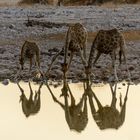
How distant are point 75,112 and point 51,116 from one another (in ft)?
1.95

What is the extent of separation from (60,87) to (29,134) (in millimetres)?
4632

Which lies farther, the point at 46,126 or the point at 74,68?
the point at 74,68

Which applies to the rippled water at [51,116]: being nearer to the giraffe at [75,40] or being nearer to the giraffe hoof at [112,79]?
the giraffe hoof at [112,79]

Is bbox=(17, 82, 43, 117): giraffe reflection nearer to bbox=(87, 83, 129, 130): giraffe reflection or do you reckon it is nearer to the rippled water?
the rippled water

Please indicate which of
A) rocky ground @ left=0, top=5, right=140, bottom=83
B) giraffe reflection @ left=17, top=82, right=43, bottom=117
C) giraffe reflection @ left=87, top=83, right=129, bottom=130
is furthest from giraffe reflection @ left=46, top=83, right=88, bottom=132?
rocky ground @ left=0, top=5, right=140, bottom=83

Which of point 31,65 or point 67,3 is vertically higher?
point 31,65

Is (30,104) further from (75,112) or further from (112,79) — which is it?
(112,79)

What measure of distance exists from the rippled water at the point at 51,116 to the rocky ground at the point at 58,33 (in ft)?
4.14

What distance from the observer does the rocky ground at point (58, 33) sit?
19047 mm

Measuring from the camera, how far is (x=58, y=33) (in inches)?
1140

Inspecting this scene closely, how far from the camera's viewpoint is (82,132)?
13.1m

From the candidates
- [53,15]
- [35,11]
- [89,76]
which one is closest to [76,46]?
[89,76]

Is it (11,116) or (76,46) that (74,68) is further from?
(11,116)


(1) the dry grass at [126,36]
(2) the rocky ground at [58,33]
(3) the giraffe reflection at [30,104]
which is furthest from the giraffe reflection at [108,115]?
(1) the dry grass at [126,36]
